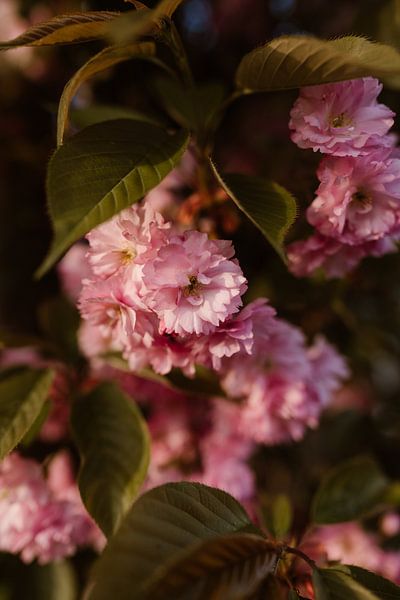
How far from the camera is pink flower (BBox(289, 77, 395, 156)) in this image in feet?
2.23

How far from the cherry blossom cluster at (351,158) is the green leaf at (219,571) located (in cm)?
38

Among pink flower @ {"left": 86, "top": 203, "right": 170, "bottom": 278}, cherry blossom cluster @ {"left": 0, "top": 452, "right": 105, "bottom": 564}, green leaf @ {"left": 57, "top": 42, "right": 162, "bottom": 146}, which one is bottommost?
cherry blossom cluster @ {"left": 0, "top": 452, "right": 105, "bottom": 564}

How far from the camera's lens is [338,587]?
62 centimetres

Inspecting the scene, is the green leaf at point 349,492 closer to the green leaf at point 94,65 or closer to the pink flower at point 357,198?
the pink flower at point 357,198

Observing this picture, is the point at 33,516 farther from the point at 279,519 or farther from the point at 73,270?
the point at 73,270

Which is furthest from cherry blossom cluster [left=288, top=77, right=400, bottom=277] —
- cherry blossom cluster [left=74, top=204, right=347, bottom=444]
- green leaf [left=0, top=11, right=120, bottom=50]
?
green leaf [left=0, top=11, right=120, bottom=50]

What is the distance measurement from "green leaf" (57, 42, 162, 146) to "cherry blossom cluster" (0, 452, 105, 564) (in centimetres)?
55

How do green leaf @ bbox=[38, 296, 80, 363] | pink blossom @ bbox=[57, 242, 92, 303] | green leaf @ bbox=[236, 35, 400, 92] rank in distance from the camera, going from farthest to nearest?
pink blossom @ bbox=[57, 242, 92, 303] → green leaf @ bbox=[38, 296, 80, 363] → green leaf @ bbox=[236, 35, 400, 92]

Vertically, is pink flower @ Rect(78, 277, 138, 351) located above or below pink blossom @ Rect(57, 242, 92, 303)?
above

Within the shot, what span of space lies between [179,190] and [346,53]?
789 millimetres

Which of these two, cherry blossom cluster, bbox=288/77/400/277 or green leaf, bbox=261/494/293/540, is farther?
green leaf, bbox=261/494/293/540

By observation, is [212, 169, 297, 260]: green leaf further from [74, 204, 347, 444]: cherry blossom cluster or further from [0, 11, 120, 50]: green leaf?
[0, 11, 120, 50]: green leaf

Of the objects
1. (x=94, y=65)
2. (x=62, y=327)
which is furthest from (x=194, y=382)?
(x=94, y=65)

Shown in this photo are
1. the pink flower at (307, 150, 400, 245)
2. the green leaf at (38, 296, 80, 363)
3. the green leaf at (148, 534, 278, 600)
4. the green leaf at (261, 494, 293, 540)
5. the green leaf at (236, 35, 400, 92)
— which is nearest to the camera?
the green leaf at (148, 534, 278, 600)
